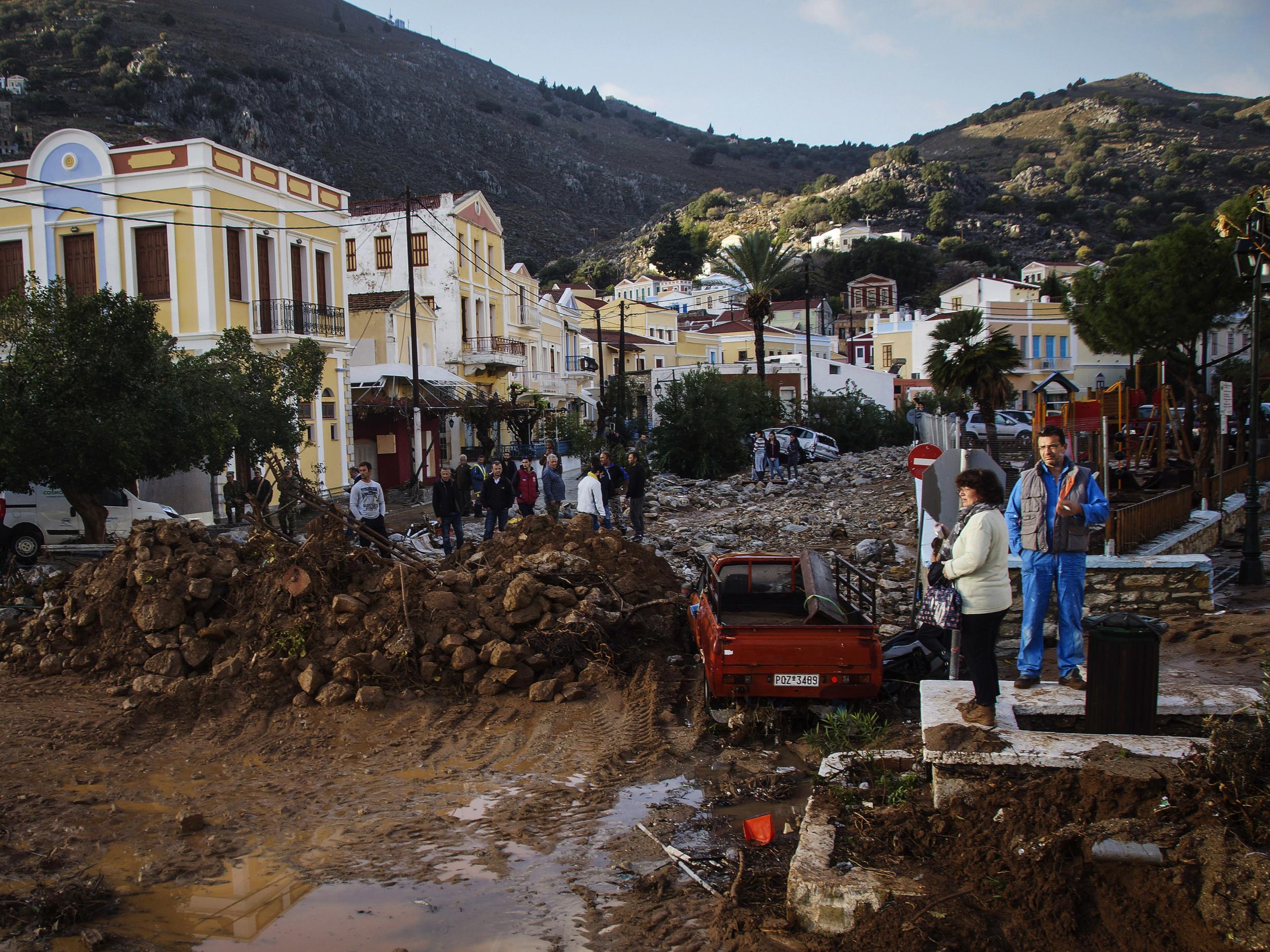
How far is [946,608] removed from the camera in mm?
5418

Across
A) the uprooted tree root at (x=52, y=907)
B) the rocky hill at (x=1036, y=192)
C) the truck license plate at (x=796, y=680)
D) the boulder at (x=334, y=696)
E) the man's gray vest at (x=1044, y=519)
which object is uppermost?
the rocky hill at (x=1036, y=192)

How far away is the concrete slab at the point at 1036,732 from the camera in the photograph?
15.5 feet

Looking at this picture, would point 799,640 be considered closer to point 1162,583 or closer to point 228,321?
point 1162,583

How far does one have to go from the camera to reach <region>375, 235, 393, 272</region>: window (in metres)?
40.9

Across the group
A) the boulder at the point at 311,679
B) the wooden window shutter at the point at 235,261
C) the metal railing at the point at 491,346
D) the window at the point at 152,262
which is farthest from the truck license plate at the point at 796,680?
the metal railing at the point at 491,346

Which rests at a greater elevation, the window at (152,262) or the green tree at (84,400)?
the window at (152,262)

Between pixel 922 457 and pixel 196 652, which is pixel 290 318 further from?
pixel 922 457

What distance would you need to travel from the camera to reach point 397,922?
4578 millimetres

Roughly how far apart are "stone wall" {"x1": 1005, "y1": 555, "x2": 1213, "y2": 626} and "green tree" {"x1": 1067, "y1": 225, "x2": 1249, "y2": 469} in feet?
34.8

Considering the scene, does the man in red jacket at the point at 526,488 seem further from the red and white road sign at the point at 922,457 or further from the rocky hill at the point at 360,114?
the rocky hill at the point at 360,114

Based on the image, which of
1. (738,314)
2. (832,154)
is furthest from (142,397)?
(832,154)

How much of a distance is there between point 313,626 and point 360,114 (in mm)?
130839

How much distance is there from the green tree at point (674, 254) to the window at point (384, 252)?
58.2m

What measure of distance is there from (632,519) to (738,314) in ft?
192
